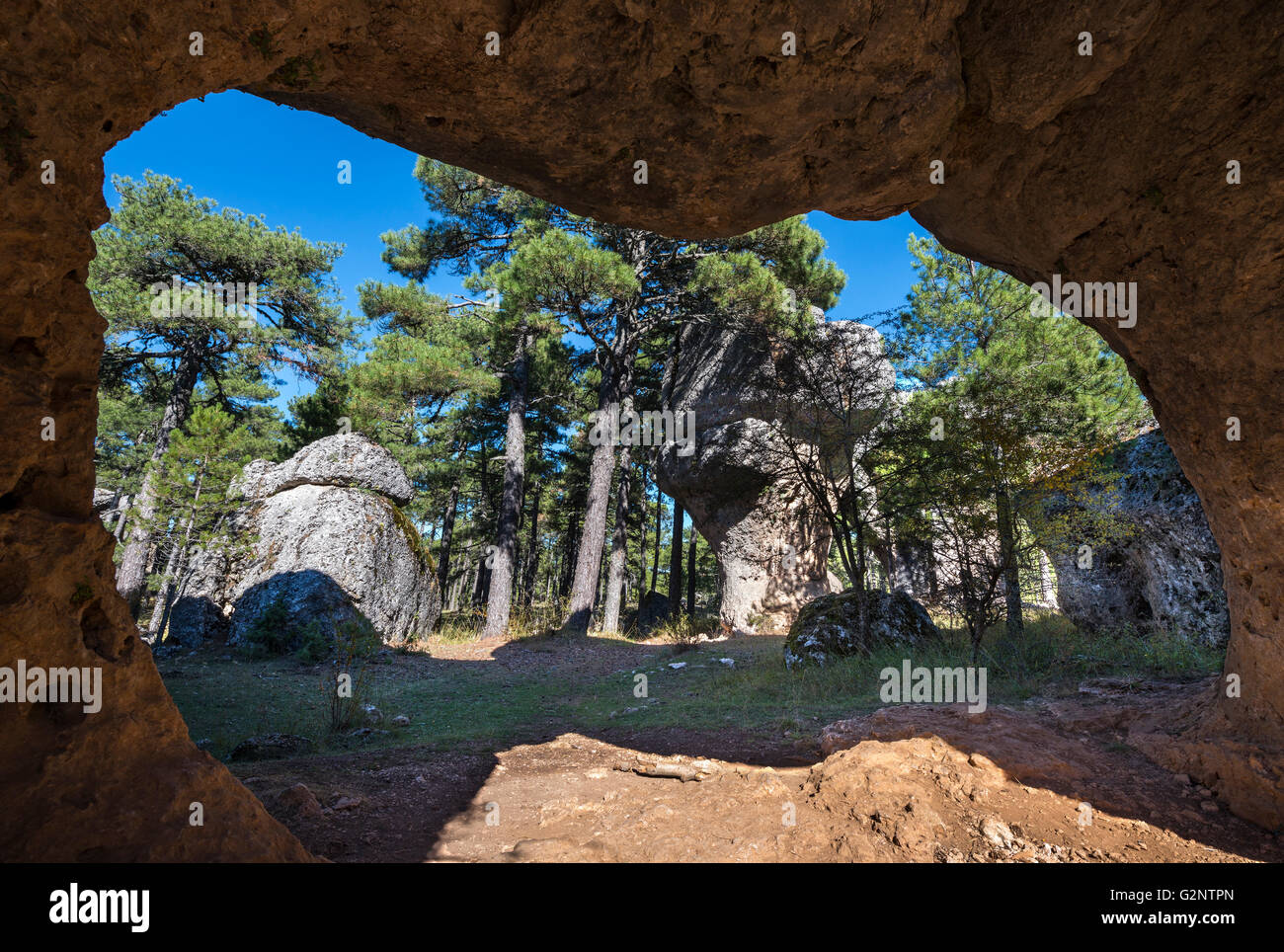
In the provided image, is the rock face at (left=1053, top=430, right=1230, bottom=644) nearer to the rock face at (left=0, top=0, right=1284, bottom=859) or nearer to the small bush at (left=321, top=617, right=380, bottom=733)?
the rock face at (left=0, top=0, right=1284, bottom=859)

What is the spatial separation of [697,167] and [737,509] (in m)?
14.3

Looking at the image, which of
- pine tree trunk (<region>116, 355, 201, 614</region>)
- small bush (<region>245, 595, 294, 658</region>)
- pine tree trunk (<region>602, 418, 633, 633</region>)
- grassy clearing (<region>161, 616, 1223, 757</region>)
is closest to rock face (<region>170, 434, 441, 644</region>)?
small bush (<region>245, 595, 294, 658</region>)

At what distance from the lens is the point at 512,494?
16281mm

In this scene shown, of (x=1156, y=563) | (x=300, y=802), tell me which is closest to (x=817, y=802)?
(x=300, y=802)

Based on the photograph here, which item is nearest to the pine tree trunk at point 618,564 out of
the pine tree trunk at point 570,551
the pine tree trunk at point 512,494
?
the pine tree trunk at point 512,494

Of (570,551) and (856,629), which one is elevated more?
(856,629)

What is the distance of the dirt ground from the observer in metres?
3.20

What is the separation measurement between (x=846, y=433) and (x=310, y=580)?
33.8ft

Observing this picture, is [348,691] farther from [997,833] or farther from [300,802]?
[997,833]

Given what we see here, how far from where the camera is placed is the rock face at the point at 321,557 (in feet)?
36.1

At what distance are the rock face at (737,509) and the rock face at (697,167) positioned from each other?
11260 millimetres

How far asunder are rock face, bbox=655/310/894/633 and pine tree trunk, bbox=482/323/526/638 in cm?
486

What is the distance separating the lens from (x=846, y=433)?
918 cm
